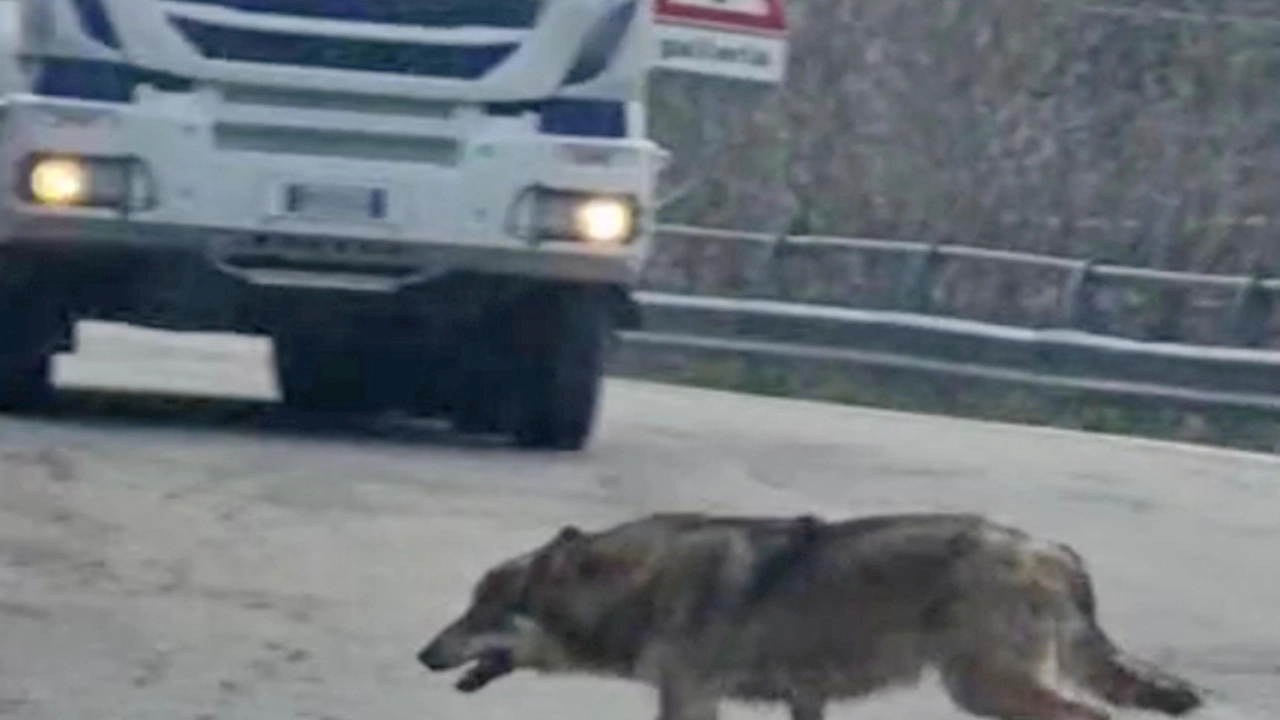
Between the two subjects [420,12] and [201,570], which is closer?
[201,570]

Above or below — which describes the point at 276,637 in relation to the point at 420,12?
below

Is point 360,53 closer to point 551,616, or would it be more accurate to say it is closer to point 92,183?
point 92,183

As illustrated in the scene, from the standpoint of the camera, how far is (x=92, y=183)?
58.3ft

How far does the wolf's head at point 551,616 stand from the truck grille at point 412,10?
293 inches

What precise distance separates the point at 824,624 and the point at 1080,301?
1636 cm

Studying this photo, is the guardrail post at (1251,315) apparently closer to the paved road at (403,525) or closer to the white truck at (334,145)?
the paved road at (403,525)

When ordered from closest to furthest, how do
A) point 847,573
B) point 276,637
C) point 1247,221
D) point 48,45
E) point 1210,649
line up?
point 847,573 < point 276,637 < point 1210,649 < point 48,45 < point 1247,221

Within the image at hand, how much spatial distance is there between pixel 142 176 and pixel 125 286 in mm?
960

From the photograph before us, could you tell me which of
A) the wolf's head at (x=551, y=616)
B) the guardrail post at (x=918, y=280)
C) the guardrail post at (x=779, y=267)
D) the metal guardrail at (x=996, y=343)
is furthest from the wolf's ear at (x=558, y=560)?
the guardrail post at (x=779, y=267)

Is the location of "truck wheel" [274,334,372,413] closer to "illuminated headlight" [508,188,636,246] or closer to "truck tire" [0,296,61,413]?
"truck tire" [0,296,61,413]

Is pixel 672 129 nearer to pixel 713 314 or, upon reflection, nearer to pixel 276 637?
pixel 713 314

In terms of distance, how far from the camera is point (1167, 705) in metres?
10.6

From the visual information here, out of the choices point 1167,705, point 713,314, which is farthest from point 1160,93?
point 1167,705

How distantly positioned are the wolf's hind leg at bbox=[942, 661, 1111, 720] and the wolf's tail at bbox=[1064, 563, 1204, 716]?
9 centimetres
